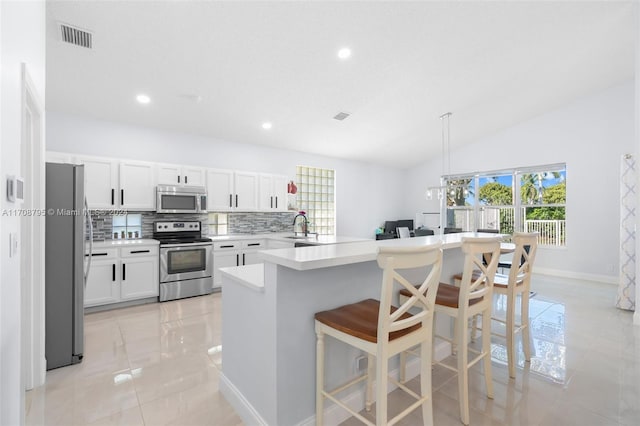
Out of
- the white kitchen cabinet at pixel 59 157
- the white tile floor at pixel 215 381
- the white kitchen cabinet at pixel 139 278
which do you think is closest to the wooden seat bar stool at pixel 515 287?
the white tile floor at pixel 215 381

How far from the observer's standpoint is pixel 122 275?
3.88m

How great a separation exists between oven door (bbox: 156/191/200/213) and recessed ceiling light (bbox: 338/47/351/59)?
2.98m

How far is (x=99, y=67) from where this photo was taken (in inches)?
127

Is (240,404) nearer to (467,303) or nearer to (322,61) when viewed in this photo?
(467,303)

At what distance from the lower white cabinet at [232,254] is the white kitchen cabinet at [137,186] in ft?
3.86

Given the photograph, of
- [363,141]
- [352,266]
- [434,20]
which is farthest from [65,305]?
[363,141]

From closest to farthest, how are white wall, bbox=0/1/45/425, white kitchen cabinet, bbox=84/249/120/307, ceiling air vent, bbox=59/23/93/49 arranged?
white wall, bbox=0/1/45/425
ceiling air vent, bbox=59/23/93/49
white kitchen cabinet, bbox=84/249/120/307

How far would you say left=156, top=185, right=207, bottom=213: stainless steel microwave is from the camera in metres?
4.40

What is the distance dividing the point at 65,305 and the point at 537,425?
3.53m

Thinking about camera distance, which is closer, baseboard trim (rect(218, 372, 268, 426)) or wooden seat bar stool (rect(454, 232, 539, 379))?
baseboard trim (rect(218, 372, 268, 426))

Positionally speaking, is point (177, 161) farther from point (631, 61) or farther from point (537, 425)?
point (631, 61)

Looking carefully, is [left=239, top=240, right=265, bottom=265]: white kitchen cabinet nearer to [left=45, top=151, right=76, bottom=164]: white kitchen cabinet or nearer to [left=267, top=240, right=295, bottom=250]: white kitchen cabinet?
[left=267, top=240, right=295, bottom=250]: white kitchen cabinet

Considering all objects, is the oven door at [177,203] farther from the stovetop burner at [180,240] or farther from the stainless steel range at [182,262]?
the stovetop burner at [180,240]

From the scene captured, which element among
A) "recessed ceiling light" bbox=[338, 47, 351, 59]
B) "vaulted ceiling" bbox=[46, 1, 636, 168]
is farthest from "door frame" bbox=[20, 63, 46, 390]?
"recessed ceiling light" bbox=[338, 47, 351, 59]
